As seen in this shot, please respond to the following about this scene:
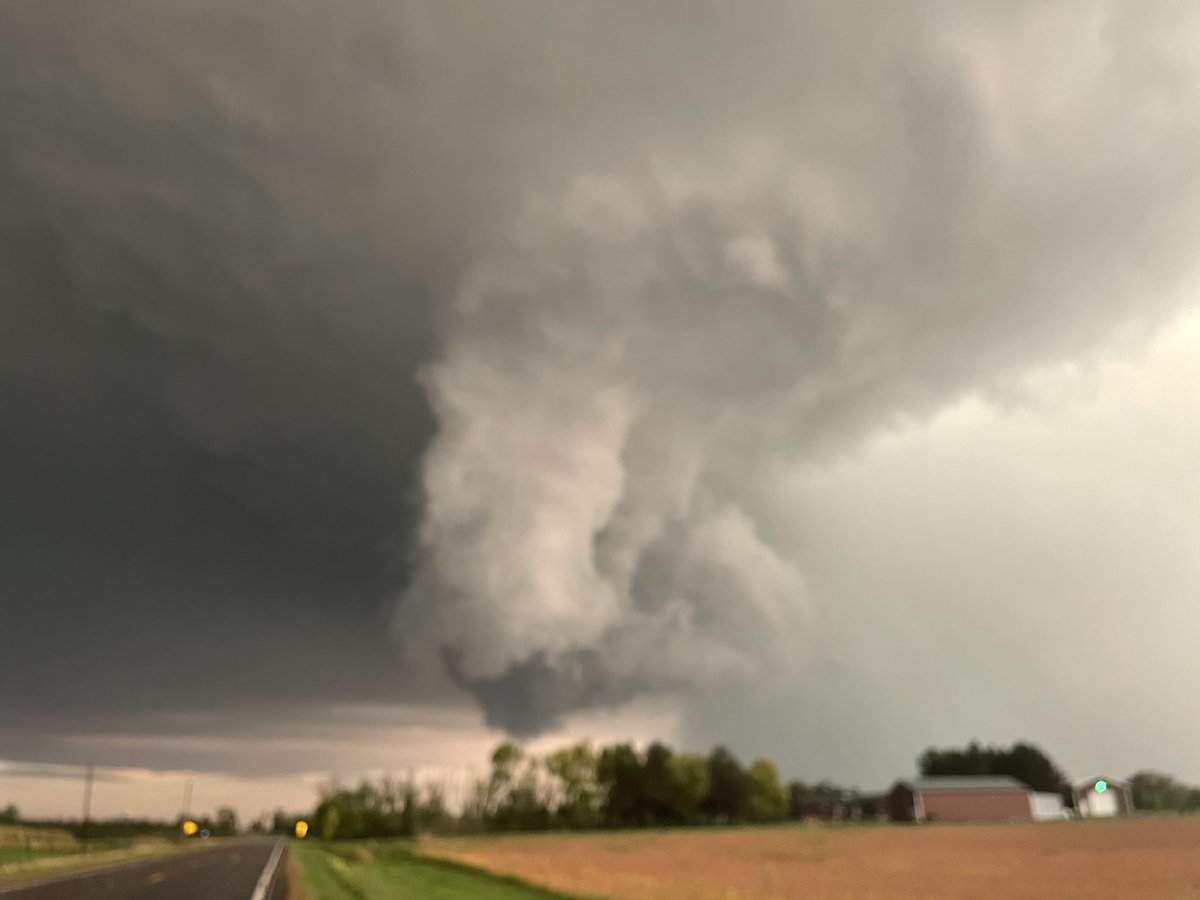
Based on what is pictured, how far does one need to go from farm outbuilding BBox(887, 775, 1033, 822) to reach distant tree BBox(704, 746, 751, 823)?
25066mm

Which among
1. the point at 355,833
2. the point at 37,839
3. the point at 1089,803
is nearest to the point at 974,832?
the point at 1089,803

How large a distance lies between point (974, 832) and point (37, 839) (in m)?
97.1

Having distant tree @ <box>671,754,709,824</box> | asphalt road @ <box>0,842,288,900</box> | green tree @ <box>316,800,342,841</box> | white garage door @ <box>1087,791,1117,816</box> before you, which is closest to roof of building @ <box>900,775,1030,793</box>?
white garage door @ <box>1087,791,1117,816</box>

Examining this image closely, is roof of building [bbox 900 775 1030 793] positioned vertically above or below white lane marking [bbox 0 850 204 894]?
below

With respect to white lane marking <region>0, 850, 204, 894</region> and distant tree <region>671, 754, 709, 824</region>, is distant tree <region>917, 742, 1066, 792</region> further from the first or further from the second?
white lane marking <region>0, 850, 204, 894</region>

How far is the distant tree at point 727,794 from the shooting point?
15600cm

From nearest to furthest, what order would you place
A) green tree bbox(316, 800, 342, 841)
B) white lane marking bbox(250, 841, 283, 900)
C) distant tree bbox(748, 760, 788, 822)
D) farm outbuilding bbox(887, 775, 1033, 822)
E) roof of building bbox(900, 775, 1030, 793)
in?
white lane marking bbox(250, 841, 283, 900)
farm outbuilding bbox(887, 775, 1033, 822)
roof of building bbox(900, 775, 1030, 793)
distant tree bbox(748, 760, 788, 822)
green tree bbox(316, 800, 342, 841)

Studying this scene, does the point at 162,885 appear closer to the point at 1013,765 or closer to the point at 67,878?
the point at 67,878

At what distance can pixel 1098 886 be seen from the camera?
44125mm

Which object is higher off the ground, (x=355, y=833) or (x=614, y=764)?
(x=614, y=764)

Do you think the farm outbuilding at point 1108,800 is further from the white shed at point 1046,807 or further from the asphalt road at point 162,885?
the asphalt road at point 162,885

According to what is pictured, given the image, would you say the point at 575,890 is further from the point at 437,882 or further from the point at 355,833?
the point at 355,833

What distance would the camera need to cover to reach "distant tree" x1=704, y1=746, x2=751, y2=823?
156 m

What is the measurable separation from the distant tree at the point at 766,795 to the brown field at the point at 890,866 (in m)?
66.9
